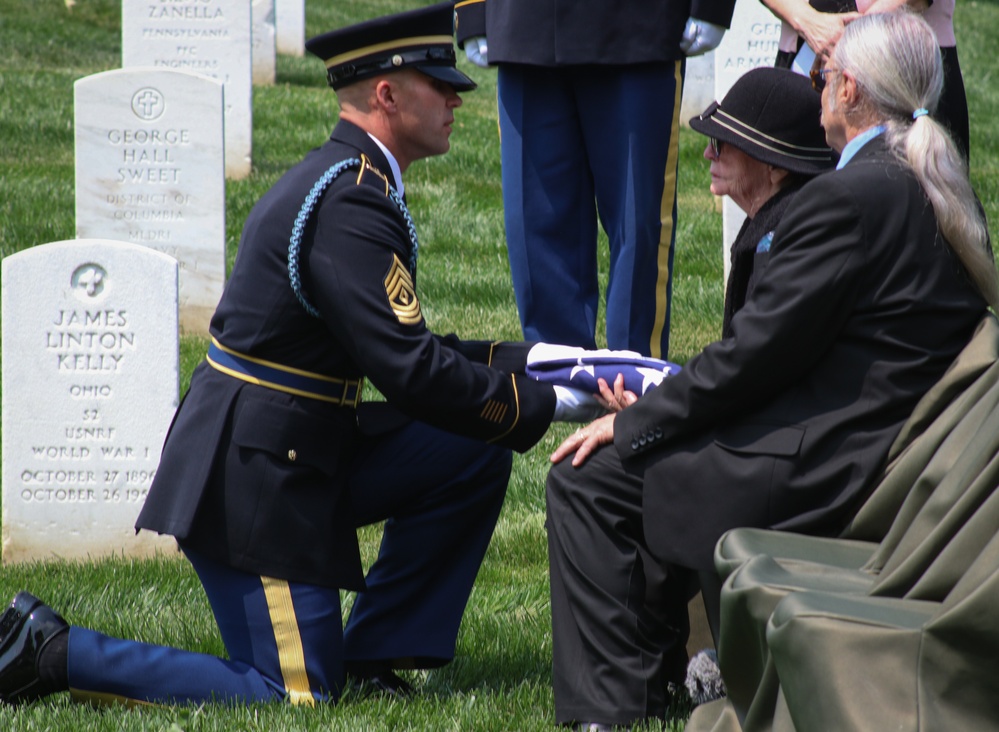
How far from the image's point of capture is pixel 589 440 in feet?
10.5

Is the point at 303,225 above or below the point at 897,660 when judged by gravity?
above

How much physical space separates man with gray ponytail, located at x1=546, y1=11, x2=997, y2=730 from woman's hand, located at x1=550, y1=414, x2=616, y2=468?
0.03 meters

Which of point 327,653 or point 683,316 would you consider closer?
point 327,653

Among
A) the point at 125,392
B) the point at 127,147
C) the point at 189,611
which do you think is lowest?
the point at 189,611

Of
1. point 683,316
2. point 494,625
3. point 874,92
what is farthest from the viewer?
point 683,316

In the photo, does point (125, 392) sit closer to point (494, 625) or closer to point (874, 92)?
point (494, 625)

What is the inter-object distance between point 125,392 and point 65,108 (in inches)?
275

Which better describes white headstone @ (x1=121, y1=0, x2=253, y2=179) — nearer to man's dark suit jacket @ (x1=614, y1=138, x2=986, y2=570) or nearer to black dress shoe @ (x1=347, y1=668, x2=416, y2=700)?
black dress shoe @ (x1=347, y1=668, x2=416, y2=700)

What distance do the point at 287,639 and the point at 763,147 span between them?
1640 mm

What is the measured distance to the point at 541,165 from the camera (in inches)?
192

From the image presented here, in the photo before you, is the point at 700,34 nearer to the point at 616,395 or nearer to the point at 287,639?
the point at 616,395

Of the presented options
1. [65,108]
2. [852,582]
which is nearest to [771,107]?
[852,582]

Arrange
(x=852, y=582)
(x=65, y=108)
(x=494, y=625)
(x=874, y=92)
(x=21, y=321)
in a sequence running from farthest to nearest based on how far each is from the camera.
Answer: (x=65, y=108) → (x=21, y=321) → (x=494, y=625) → (x=874, y=92) → (x=852, y=582)

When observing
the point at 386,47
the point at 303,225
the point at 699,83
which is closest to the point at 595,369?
the point at 303,225
